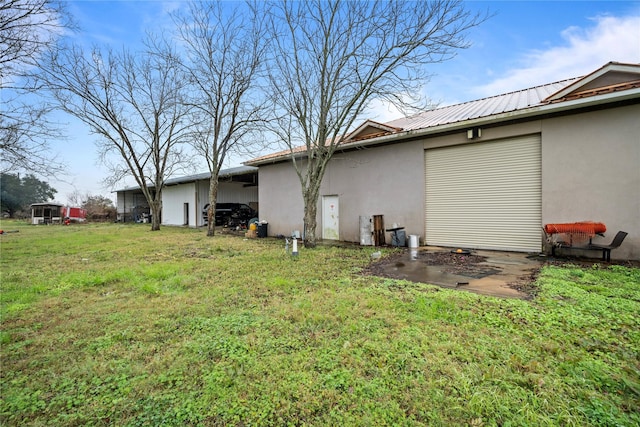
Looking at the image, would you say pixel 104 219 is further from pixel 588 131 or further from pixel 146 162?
pixel 588 131

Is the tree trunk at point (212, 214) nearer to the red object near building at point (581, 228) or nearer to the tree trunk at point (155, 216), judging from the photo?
the tree trunk at point (155, 216)

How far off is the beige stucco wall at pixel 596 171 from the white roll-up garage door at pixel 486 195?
333mm

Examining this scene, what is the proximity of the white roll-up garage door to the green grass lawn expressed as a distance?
10.5ft

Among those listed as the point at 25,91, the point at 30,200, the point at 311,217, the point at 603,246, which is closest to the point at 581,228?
the point at 603,246

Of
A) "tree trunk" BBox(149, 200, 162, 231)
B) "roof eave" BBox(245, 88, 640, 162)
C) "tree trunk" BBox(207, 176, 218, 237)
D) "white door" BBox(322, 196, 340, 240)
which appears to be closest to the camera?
"roof eave" BBox(245, 88, 640, 162)

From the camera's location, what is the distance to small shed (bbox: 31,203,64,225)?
→ 25859 millimetres

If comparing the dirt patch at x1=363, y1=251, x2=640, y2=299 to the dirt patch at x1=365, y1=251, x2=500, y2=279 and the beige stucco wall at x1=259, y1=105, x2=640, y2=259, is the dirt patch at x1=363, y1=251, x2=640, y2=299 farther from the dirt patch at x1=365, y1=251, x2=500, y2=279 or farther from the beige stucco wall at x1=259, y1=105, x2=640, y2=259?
the beige stucco wall at x1=259, y1=105, x2=640, y2=259

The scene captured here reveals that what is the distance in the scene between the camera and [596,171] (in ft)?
21.2

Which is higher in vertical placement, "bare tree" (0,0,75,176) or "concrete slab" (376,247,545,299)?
"bare tree" (0,0,75,176)

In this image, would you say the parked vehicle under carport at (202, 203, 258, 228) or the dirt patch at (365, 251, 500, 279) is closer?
the dirt patch at (365, 251, 500, 279)

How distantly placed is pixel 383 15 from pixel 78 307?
9.47 meters

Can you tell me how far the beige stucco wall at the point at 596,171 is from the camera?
6.16 metres

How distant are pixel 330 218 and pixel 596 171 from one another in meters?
7.81

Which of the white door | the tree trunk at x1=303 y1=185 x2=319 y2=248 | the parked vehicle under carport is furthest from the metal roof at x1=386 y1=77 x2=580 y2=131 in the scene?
the parked vehicle under carport
